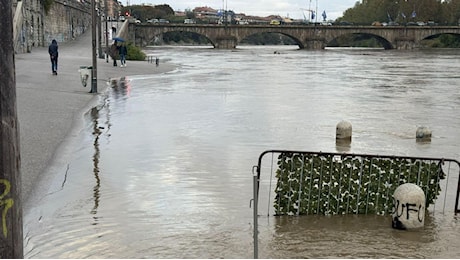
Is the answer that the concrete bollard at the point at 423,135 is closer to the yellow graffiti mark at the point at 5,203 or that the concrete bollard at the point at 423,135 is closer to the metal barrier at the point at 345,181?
the metal barrier at the point at 345,181

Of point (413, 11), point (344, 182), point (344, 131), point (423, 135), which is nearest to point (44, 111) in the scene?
point (344, 131)

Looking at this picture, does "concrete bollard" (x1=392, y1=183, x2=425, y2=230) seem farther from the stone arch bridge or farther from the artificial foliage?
the stone arch bridge

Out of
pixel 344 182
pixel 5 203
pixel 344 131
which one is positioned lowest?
pixel 344 131

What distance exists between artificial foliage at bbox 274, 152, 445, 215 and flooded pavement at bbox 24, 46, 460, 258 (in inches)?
7.7

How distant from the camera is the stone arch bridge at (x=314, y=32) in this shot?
12019cm

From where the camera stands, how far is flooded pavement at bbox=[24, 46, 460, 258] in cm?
730

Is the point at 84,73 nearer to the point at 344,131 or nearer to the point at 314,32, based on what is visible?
the point at 344,131

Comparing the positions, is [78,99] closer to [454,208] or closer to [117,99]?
[117,99]

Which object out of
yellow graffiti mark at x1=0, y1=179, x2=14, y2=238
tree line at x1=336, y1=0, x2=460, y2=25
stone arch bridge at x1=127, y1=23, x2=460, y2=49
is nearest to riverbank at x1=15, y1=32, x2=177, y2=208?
yellow graffiti mark at x1=0, y1=179, x2=14, y2=238

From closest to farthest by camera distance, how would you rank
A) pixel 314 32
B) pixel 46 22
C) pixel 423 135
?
pixel 423 135 → pixel 46 22 → pixel 314 32

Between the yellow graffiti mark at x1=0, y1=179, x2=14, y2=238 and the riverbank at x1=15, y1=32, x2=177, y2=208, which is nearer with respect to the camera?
the yellow graffiti mark at x1=0, y1=179, x2=14, y2=238

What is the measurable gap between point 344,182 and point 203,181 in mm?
2912

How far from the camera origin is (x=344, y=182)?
841cm

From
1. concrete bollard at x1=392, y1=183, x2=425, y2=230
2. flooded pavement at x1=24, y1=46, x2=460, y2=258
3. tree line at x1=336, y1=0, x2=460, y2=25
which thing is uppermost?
tree line at x1=336, y1=0, x2=460, y2=25
